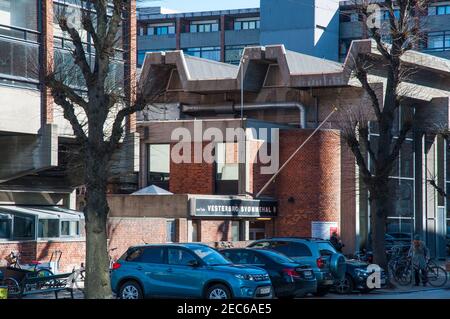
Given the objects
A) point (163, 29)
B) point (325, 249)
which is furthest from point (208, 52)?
point (325, 249)

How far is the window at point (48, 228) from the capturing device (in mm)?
31938

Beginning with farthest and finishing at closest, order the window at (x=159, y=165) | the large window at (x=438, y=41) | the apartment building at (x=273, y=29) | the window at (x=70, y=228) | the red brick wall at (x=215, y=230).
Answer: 1. the large window at (x=438, y=41)
2. the apartment building at (x=273, y=29)
3. the window at (x=159, y=165)
4. the red brick wall at (x=215, y=230)
5. the window at (x=70, y=228)

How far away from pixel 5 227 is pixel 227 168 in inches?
624

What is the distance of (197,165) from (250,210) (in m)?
3.65

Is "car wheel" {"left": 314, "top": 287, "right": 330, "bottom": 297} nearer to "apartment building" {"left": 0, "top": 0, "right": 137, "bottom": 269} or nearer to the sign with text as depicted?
"apartment building" {"left": 0, "top": 0, "right": 137, "bottom": 269}

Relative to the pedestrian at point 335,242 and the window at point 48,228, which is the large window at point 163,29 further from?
the window at point 48,228

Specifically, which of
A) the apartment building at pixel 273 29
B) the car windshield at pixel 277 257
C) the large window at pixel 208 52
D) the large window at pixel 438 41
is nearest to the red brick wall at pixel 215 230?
the car windshield at pixel 277 257

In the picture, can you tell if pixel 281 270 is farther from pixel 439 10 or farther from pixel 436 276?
pixel 439 10

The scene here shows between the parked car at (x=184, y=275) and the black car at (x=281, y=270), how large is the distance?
6.11ft

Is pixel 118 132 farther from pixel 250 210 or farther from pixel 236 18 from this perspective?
pixel 236 18

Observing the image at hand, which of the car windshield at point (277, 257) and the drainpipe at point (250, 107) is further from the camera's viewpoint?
the drainpipe at point (250, 107)

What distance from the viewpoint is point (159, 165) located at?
47.4 m

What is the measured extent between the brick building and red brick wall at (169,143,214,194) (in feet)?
0.15
